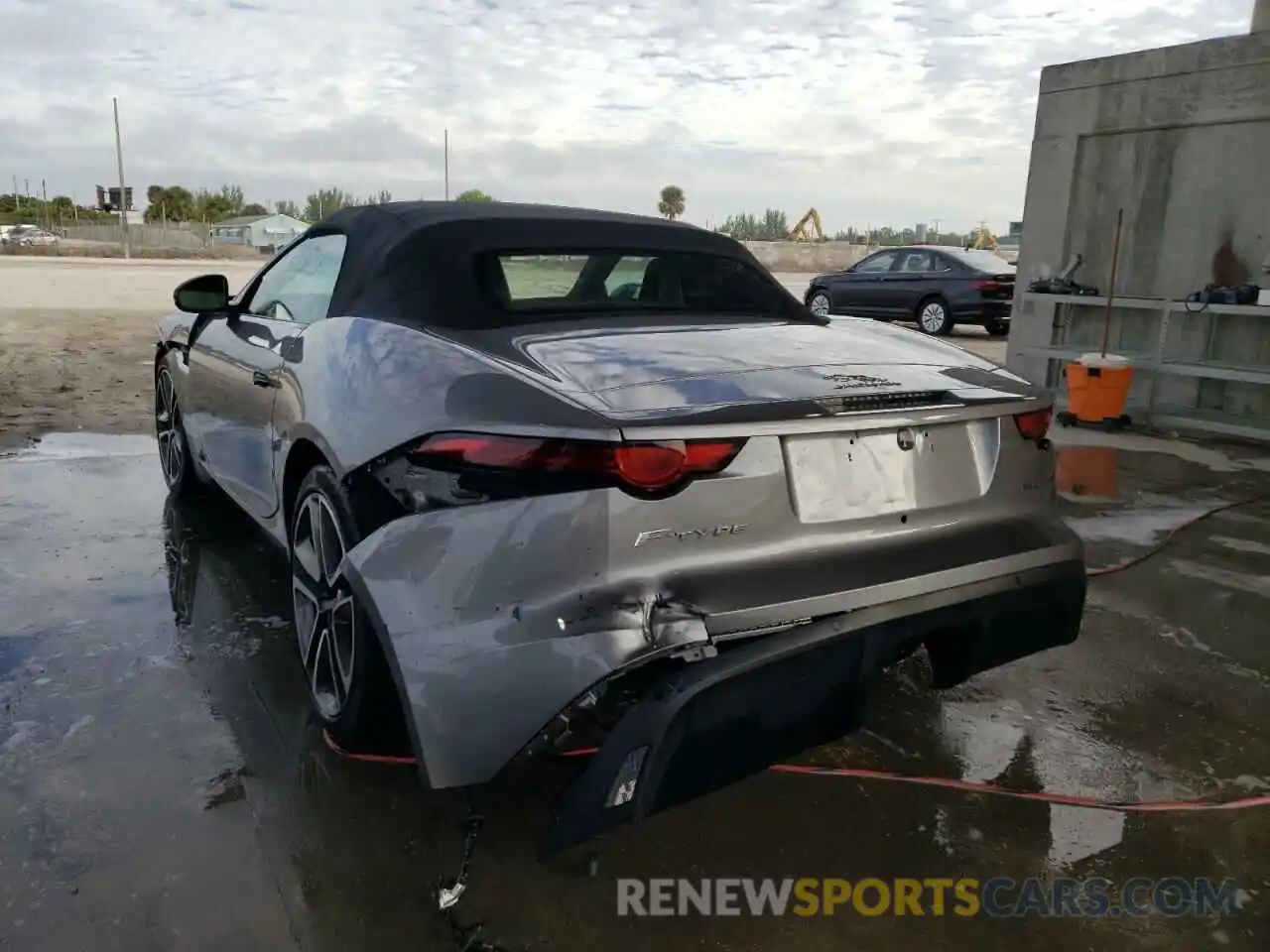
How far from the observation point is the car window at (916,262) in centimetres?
1529

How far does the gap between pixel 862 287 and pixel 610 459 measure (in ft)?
48.9

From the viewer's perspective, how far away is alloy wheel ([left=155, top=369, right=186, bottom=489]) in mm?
5066

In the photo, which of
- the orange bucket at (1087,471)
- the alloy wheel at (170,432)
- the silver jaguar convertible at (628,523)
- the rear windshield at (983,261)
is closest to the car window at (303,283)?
the silver jaguar convertible at (628,523)

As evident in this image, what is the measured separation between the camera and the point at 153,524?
16.2 feet

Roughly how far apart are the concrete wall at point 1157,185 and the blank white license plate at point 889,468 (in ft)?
20.7

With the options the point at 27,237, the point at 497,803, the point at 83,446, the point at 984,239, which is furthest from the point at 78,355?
the point at 27,237

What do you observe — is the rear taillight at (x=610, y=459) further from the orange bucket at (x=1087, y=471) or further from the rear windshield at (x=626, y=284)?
the orange bucket at (x=1087, y=471)

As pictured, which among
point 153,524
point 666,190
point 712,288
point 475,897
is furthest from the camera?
point 666,190

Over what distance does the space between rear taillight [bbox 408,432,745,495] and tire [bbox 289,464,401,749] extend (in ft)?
1.89

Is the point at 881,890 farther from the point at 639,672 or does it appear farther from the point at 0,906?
the point at 0,906

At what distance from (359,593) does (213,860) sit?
707 mm

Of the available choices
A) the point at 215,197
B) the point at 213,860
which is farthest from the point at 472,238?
the point at 215,197

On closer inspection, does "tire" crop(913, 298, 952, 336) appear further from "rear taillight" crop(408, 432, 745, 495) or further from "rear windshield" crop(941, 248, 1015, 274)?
"rear taillight" crop(408, 432, 745, 495)

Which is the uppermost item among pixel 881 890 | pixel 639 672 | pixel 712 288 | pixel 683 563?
pixel 712 288
